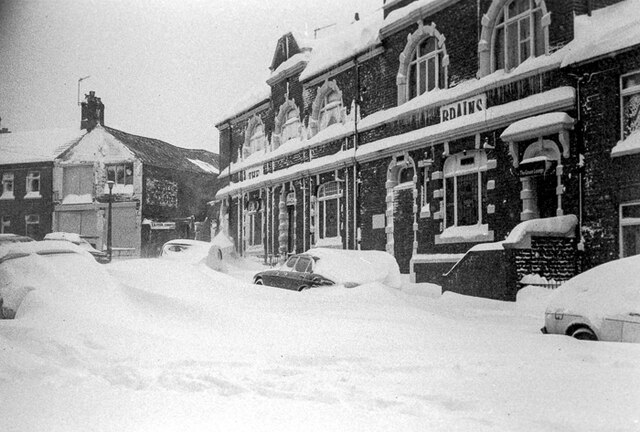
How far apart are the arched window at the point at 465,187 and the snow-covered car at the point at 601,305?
436 centimetres

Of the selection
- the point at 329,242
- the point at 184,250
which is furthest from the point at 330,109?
the point at 184,250

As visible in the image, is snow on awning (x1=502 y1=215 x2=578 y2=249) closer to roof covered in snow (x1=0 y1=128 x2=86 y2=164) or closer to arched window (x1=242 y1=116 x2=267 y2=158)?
arched window (x1=242 y1=116 x2=267 y2=158)

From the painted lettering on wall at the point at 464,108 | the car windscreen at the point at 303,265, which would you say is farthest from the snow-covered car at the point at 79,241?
the painted lettering on wall at the point at 464,108

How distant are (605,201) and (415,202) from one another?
5185 mm

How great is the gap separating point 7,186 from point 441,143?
24.4 ft

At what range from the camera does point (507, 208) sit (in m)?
9.71

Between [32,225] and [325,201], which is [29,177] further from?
[325,201]

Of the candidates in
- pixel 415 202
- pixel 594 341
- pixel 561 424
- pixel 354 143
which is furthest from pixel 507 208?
pixel 561 424

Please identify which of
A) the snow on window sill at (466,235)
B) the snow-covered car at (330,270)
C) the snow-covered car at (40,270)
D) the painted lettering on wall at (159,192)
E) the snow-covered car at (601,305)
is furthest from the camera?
the snow on window sill at (466,235)

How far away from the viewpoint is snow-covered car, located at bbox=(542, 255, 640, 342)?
5141 millimetres

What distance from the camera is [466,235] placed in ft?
34.5

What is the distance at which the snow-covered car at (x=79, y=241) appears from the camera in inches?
260

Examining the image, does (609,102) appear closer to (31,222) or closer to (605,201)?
(605,201)

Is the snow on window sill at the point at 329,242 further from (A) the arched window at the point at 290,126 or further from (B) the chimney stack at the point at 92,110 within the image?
(B) the chimney stack at the point at 92,110
